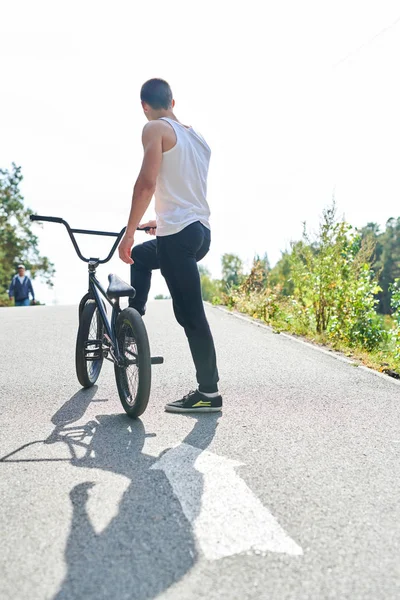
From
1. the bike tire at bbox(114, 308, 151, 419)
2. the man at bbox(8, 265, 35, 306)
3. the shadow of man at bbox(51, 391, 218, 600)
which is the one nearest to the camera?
the shadow of man at bbox(51, 391, 218, 600)

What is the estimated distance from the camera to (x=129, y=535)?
7.47 ft

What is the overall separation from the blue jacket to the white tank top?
15710 mm

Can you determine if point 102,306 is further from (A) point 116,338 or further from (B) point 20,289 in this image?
(B) point 20,289

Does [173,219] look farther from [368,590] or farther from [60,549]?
[368,590]

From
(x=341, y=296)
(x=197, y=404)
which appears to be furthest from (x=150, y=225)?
(x=341, y=296)

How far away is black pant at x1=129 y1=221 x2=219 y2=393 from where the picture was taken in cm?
405

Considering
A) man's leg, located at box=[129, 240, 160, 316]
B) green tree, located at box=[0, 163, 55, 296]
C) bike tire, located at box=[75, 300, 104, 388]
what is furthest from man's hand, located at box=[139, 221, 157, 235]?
green tree, located at box=[0, 163, 55, 296]

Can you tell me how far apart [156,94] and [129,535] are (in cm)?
290

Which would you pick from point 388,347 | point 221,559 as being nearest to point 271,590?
point 221,559

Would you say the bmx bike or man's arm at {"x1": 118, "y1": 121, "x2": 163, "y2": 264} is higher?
man's arm at {"x1": 118, "y1": 121, "x2": 163, "y2": 264}

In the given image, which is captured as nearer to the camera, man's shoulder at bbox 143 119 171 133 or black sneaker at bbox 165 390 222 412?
man's shoulder at bbox 143 119 171 133

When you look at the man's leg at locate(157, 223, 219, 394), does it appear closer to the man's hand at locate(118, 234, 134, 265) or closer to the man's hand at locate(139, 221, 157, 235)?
the man's hand at locate(118, 234, 134, 265)

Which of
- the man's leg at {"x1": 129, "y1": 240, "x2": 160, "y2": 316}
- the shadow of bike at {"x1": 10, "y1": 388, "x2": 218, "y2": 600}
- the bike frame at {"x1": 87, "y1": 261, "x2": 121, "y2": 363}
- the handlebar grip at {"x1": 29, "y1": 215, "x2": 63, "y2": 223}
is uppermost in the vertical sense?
the handlebar grip at {"x1": 29, "y1": 215, "x2": 63, "y2": 223}

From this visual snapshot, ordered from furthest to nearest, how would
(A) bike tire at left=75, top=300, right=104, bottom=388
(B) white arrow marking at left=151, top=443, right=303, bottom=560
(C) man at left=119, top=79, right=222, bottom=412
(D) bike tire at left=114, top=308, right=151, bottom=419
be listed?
(A) bike tire at left=75, top=300, right=104, bottom=388 < (C) man at left=119, top=79, right=222, bottom=412 < (D) bike tire at left=114, top=308, right=151, bottom=419 < (B) white arrow marking at left=151, top=443, right=303, bottom=560
